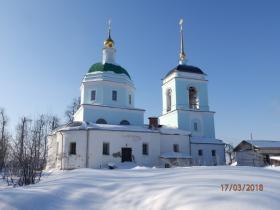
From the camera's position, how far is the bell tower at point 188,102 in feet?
104

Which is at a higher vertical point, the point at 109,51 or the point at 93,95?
the point at 109,51

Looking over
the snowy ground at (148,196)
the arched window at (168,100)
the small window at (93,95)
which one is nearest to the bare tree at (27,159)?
Result: the snowy ground at (148,196)

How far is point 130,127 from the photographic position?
2742 cm

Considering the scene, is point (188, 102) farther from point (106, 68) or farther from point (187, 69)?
point (106, 68)

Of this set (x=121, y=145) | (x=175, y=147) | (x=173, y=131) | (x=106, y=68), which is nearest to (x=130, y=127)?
(x=121, y=145)

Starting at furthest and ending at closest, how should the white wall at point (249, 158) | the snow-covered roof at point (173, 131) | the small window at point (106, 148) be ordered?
the white wall at point (249, 158)
the snow-covered roof at point (173, 131)
the small window at point (106, 148)

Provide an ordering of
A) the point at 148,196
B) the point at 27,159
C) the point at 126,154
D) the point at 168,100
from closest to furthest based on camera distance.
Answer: the point at 148,196 → the point at 27,159 → the point at 126,154 → the point at 168,100

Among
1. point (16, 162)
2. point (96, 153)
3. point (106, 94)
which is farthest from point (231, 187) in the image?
point (106, 94)

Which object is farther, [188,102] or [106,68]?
[188,102]

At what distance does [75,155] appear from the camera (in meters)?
25.2

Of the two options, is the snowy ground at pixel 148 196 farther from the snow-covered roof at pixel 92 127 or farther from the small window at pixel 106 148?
the small window at pixel 106 148

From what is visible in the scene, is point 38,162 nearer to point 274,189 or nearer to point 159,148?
point 274,189
